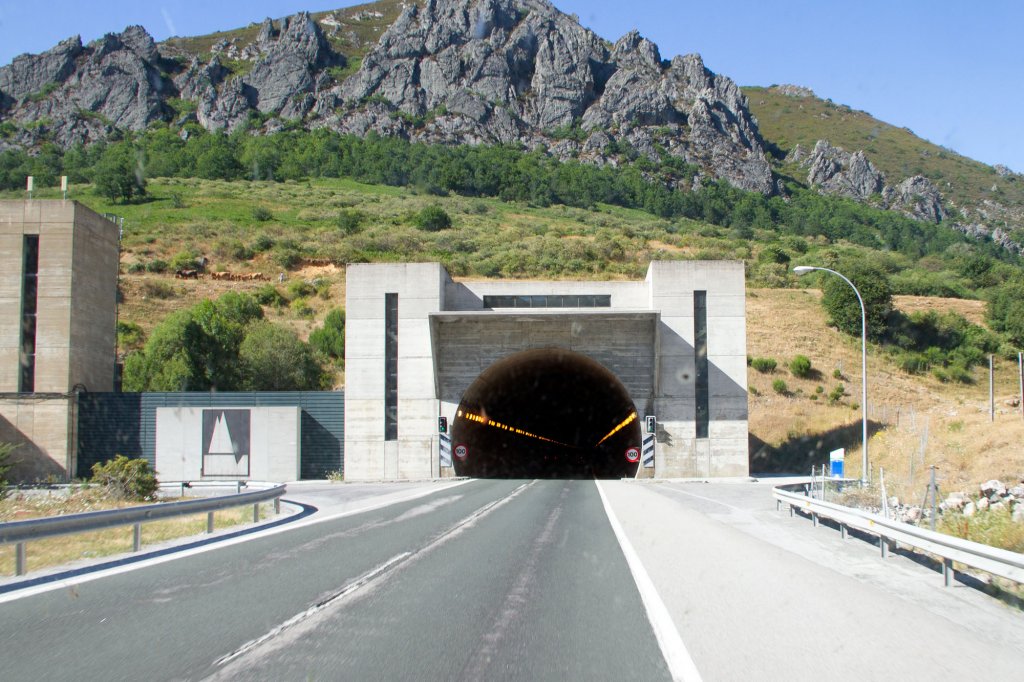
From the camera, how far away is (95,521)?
1194cm

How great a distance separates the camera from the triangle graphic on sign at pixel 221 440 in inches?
1491

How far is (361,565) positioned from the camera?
448 inches

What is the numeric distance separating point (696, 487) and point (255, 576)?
24254 millimetres

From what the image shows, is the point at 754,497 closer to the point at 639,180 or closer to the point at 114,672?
the point at 114,672

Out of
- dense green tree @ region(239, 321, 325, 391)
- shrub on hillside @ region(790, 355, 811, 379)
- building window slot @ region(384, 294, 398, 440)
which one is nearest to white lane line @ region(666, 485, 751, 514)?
building window slot @ region(384, 294, 398, 440)

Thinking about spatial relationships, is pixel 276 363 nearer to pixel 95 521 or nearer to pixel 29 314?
pixel 29 314

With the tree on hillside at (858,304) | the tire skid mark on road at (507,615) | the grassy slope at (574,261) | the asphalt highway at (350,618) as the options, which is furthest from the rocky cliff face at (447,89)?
the asphalt highway at (350,618)

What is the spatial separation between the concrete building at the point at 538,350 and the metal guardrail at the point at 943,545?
22.7 metres

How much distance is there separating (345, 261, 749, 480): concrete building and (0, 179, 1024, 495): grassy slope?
264 inches

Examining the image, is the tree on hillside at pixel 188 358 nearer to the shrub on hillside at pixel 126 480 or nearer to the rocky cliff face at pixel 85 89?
the shrub on hillside at pixel 126 480

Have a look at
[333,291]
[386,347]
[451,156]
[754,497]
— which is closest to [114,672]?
[754,497]

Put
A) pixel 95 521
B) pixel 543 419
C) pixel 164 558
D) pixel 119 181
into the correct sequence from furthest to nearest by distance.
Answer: pixel 119 181, pixel 543 419, pixel 164 558, pixel 95 521

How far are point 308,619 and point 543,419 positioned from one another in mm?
51882

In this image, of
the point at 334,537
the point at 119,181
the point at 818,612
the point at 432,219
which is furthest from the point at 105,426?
the point at 119,181
